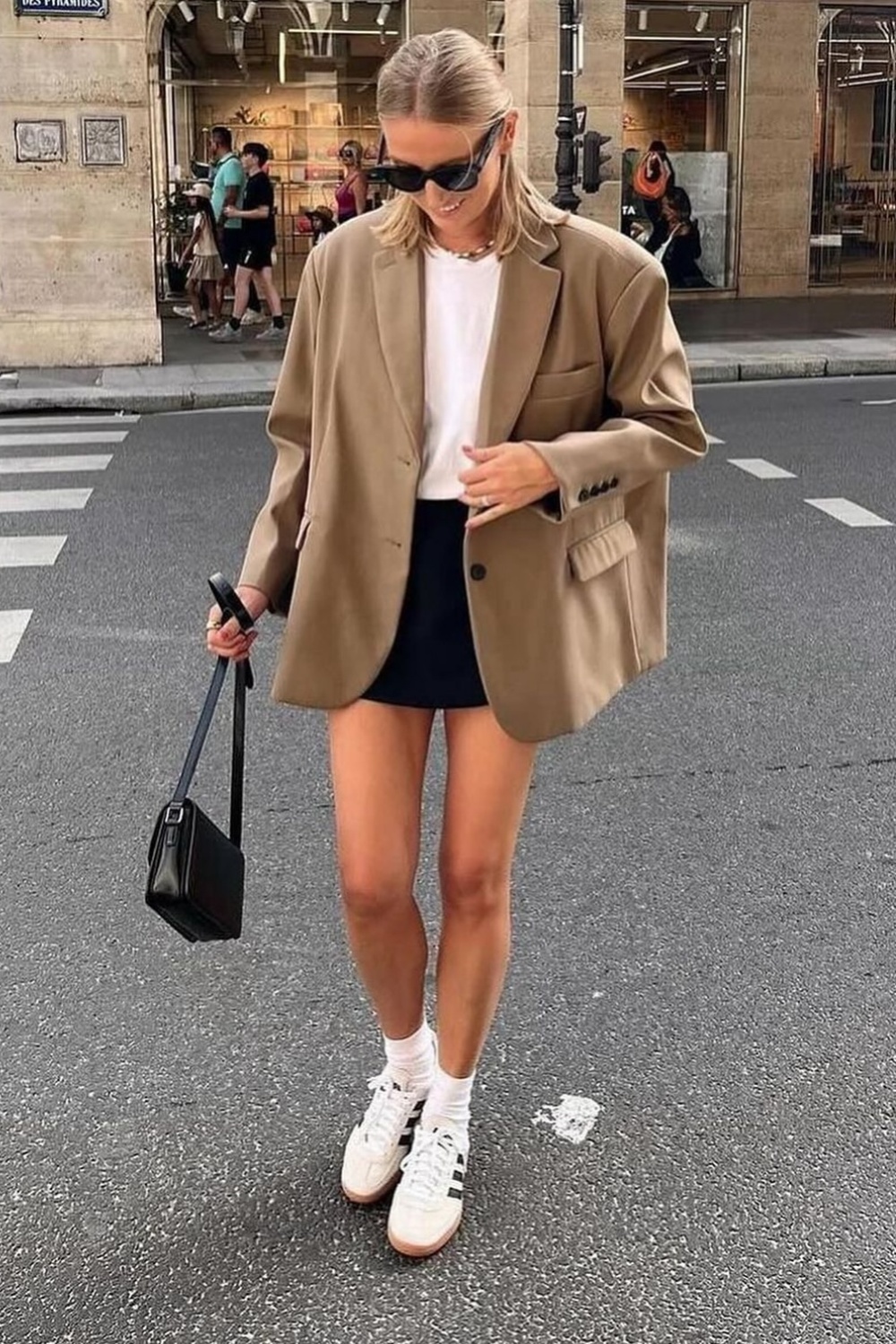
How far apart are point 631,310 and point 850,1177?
1.70m

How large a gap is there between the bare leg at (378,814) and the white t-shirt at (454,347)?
0.42 m

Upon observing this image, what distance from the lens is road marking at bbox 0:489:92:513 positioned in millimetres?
9430

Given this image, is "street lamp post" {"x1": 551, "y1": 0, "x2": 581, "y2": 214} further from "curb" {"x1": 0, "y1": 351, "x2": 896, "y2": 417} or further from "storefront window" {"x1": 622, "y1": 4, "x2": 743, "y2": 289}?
"storefront window" {"x1": 622, "y1": 4, "x2": 743, "y2": 289}

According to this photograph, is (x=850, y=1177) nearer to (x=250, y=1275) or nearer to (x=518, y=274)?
(x=250, y=1275)

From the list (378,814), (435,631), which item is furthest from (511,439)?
(378,814)

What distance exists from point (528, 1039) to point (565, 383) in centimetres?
164

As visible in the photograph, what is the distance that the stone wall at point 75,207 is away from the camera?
1527 centimetres

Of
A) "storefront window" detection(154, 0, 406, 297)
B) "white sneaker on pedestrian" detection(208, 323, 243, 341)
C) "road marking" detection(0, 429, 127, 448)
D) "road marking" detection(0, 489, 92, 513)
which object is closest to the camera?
"road marking" detection(0, 489, 92, 513)

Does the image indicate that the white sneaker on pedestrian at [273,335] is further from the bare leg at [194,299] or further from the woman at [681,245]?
the woman at [681,245]

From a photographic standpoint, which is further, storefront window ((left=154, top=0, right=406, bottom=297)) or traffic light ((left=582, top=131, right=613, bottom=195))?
storefront window ((left=154, top=0, right=406, bottom=297))

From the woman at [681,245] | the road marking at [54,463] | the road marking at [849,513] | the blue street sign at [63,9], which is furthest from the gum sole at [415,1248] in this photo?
the woman at [681,245]

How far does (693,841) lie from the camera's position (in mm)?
4602

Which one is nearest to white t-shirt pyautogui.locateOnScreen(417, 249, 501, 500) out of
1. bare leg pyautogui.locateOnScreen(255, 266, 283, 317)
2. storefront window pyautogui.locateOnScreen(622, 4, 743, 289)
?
bare leg pyautogui.locateOnScreen(255, 266, 283, 317)

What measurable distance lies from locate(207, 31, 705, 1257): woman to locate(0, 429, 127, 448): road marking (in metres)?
9.66
